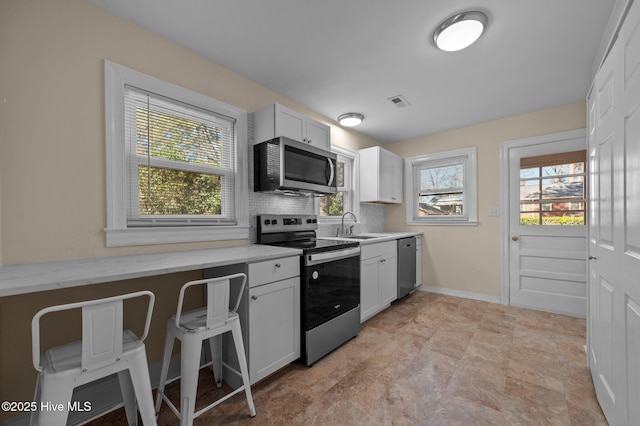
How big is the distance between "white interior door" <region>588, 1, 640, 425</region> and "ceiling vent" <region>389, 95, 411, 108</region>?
1510 millimetres

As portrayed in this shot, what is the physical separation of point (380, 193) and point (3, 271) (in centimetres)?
341

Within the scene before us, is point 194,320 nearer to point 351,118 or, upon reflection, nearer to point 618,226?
point 618,226

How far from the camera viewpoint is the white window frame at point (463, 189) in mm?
3708

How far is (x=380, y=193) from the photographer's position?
147 inches

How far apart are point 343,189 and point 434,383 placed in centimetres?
243

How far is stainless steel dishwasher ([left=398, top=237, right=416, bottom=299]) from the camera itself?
3.49m

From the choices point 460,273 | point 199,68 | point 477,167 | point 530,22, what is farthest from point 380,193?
point 199,68

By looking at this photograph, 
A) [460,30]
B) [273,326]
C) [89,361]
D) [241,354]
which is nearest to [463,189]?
[460,30]

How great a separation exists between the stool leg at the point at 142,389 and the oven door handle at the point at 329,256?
112 centimetres

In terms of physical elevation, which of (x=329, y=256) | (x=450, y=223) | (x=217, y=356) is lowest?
(x=217, y=356)

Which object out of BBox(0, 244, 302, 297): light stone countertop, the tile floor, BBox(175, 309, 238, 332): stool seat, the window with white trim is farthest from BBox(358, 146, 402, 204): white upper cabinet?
BBox(175, 309, 238, 332): stool seat

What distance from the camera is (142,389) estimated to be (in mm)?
1177

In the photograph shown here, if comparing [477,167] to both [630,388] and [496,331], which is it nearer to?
[496,331]

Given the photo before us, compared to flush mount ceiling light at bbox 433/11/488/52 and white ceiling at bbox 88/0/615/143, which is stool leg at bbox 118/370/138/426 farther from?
flush mount ceiling light at bbox 433/11/488/52
